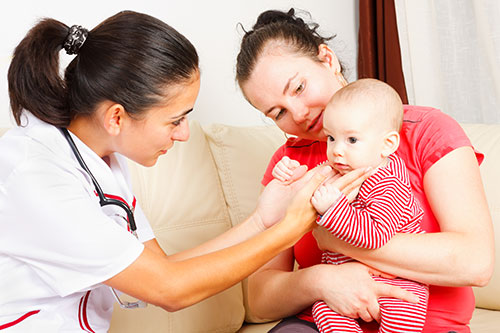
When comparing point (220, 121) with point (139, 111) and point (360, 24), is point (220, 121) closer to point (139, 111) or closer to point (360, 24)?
point (360, 24)

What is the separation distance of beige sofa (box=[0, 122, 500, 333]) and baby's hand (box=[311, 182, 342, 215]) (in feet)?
2.56

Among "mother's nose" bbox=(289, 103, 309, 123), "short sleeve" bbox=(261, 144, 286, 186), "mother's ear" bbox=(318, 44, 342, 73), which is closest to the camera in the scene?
"mother's nose" bbox=(289, 103, 309, 123)

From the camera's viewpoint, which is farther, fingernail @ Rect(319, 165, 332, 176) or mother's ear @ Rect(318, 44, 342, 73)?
mother's ear @ Rect(318, 44, 342, 73)

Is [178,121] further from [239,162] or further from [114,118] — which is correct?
[239,162]

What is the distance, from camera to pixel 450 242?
1.23 metres

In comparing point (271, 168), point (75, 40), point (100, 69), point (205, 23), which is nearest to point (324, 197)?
point (271, 168)

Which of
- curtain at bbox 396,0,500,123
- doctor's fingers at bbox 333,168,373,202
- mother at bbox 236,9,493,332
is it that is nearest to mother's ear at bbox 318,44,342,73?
mother at bbox 236,9,493,332

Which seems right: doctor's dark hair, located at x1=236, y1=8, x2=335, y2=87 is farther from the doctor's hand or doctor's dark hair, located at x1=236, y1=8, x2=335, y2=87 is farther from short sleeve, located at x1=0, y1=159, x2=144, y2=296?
short sleeve, located at x1=0, y1=159, x2=144, y2=296

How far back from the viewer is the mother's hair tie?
1.33 meters

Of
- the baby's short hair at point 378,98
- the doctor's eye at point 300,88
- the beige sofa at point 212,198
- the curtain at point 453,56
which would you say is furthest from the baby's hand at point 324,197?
the curtain at point 453,56

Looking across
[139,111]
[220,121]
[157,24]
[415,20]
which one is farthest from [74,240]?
[415,20]

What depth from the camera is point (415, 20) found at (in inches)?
105

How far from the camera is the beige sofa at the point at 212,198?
186 centimetres

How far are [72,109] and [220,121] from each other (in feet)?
3.91
